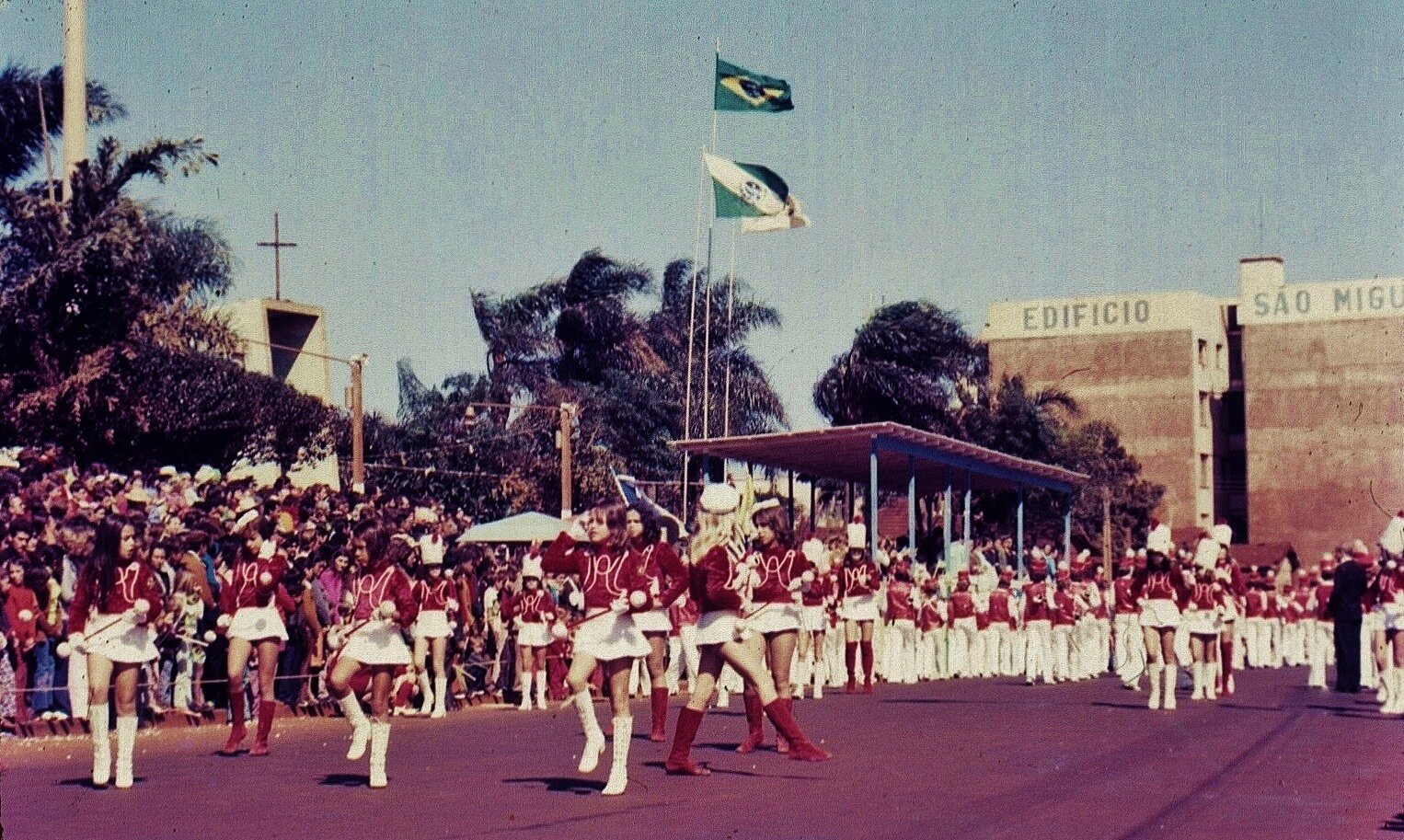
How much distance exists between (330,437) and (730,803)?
33026mm

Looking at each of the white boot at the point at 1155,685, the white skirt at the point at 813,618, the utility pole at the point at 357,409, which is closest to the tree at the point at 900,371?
the utility pole at the point at 357,409

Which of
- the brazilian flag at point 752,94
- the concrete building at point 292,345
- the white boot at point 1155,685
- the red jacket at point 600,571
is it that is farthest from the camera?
the concrete building at point 292,345

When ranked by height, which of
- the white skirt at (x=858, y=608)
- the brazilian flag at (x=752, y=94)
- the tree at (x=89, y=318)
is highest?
the brazilian flag at (x=752, y=94)

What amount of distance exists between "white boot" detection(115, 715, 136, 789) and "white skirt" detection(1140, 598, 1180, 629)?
12251 millimetres

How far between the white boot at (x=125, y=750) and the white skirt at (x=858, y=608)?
44.7 ft

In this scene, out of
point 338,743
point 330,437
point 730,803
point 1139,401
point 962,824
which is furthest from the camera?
point 1139,401

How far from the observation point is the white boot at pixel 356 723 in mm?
14844

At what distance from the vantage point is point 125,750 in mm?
13945

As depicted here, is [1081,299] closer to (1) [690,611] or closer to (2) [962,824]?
(1) [690,611]

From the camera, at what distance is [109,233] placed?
2772 cm

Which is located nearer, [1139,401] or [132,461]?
[132,461]

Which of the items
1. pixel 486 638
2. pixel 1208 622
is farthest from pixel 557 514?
pixel 1208 622

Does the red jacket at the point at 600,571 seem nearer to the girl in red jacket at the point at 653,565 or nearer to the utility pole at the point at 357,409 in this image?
the girl in red jacket at the point at 653,565

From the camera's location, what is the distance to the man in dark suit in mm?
26734
